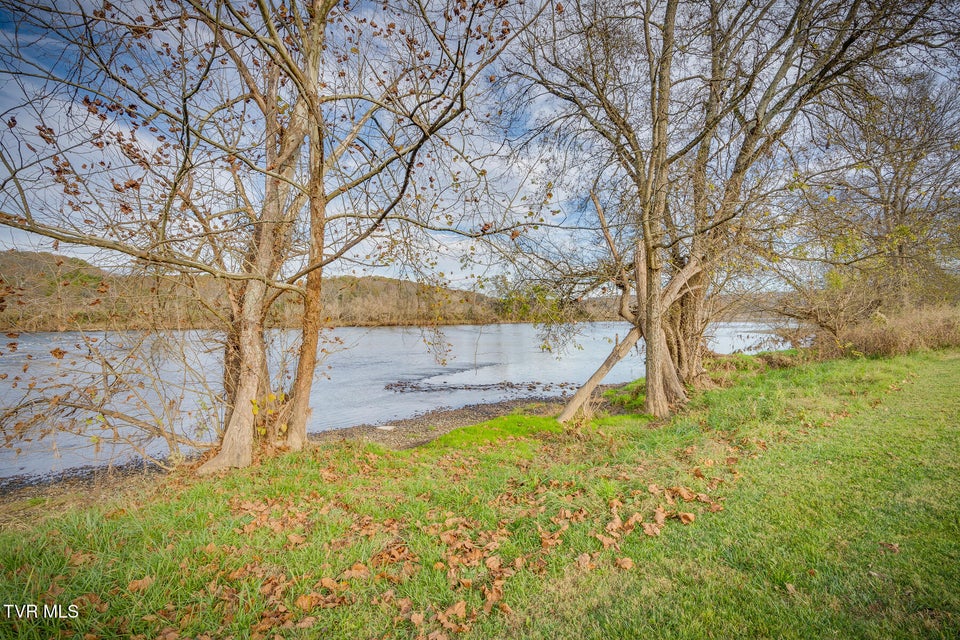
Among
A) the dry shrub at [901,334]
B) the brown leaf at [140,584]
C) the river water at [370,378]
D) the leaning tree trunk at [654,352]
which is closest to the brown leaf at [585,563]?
the brown leaf at [140,584]

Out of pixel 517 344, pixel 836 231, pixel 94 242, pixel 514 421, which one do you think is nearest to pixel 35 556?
pixel 94 242

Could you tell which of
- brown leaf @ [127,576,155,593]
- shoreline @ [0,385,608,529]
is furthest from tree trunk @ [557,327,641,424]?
brown leaf @ [127,576,155,593]

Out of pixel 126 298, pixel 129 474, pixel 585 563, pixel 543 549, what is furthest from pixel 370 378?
pixel 585 563

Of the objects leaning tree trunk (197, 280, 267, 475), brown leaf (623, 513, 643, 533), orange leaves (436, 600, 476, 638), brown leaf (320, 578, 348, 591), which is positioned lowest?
orange leaves (436, 600, 476, 638)

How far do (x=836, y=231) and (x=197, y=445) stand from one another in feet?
39.2

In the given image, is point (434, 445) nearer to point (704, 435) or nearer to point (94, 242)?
point (704, 435)

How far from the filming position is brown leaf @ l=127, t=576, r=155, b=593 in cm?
306

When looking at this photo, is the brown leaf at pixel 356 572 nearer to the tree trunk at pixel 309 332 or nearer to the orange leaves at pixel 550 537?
the orange leaves at pixel 550 537

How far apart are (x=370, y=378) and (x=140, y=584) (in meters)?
19.6

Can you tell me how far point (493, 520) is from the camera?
429 cm

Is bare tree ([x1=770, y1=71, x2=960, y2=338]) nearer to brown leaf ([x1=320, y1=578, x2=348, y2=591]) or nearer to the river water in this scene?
the river water

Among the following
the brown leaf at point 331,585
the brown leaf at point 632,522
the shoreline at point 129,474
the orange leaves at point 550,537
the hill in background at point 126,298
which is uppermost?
the hill in background at point 126,298

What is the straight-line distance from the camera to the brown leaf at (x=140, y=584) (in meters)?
3.06

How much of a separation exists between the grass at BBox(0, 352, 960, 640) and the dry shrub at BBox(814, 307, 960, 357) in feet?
31.7
